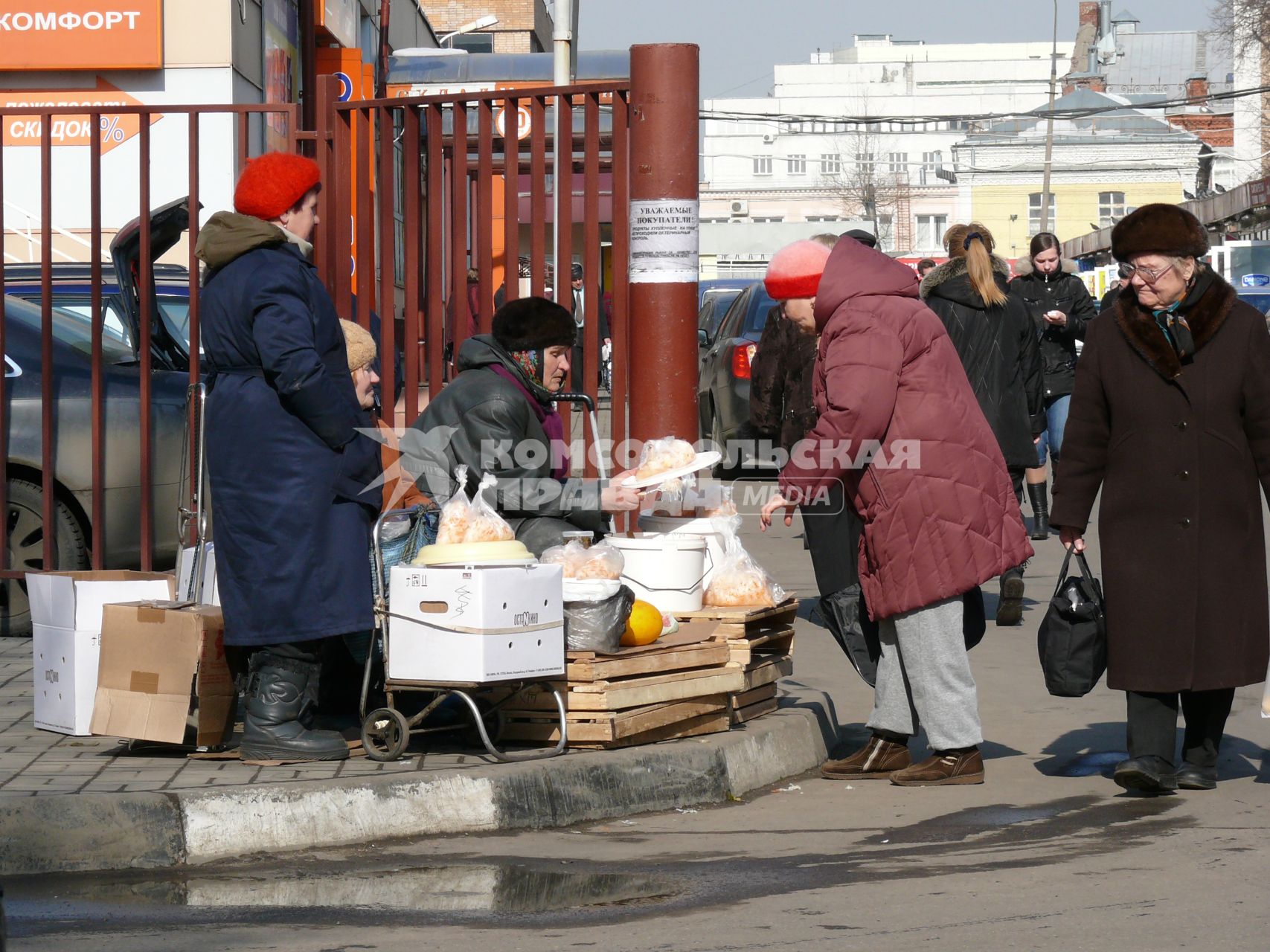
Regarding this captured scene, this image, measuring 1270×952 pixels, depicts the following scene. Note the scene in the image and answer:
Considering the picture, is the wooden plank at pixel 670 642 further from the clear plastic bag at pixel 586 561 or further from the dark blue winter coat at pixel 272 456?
the dark blue winter coat at pixel 272 456

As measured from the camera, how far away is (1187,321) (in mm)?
5969

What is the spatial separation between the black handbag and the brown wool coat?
0.22ft

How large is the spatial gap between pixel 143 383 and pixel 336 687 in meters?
2.01

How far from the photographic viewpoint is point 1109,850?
522cm

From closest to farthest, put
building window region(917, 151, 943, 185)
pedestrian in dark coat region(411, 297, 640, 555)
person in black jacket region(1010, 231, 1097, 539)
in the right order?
pedestrian in dark coat region(411, 297, 640, 555)
person in black jacket region(1010, 231, 1097, 539)
building window region(917, 151, 943, 185)

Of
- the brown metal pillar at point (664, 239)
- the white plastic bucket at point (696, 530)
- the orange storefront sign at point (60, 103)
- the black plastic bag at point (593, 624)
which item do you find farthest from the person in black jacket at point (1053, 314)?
the orange storefront sign at point (60, 103)

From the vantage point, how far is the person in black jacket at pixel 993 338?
9594 millimetres

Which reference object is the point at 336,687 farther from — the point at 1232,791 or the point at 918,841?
the point at 1232,791

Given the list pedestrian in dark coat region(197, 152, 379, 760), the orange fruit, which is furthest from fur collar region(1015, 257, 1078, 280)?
pedestrian in dark coat region(197, 152, 379, 760)

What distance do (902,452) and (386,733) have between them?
1939 mm

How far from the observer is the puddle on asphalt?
184 inches

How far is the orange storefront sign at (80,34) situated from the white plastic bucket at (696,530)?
11.0 meters

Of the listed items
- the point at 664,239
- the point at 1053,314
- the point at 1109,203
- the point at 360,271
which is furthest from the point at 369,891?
the point at 1109,203

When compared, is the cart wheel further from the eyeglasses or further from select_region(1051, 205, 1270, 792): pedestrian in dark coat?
the eyeglasses
